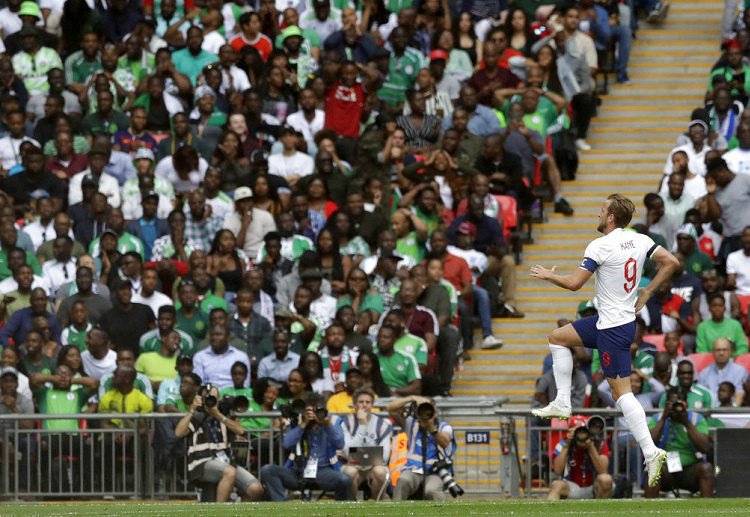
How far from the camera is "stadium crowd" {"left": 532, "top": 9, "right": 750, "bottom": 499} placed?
1855cm

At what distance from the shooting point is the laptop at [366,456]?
18.7 meters

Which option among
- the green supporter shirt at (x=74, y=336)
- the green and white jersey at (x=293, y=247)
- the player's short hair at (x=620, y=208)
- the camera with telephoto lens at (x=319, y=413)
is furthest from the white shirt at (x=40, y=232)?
the player's short hair at (x=620, y=208)

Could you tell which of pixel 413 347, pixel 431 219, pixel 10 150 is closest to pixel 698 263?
pixel 431 219

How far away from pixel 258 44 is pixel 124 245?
14.1ft

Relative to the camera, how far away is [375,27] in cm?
2648

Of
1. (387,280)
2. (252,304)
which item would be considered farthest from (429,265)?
(252,304)

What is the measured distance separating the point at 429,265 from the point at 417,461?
398 cm

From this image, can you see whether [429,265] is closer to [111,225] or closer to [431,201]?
[431,201]

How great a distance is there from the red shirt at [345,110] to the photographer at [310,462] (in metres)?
6.76

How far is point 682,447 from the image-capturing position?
61.6ft

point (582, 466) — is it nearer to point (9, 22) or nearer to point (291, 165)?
point (291, 165)

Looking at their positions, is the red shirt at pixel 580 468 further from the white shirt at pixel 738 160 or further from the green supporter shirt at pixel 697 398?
the white shirt at pixel 738 160

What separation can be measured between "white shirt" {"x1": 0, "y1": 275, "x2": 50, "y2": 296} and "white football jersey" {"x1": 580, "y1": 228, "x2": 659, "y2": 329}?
9657 millimetres

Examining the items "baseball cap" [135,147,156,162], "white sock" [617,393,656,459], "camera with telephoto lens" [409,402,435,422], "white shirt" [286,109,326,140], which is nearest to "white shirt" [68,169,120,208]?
"baseball cap" [135,147,156,162]
